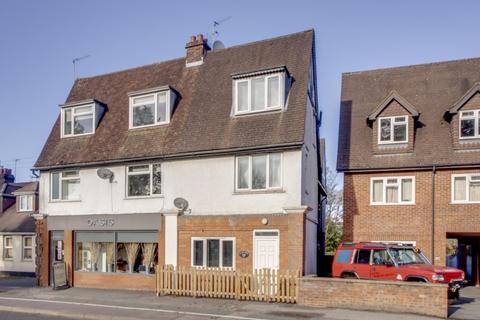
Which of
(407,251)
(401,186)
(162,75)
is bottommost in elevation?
(407,251)

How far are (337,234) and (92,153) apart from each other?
75.2ft

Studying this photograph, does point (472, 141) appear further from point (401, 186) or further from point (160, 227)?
point (160, 227)

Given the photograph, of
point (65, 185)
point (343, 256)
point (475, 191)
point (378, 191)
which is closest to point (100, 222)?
point (65, 185)

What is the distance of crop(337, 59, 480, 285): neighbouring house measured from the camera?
1934 cm

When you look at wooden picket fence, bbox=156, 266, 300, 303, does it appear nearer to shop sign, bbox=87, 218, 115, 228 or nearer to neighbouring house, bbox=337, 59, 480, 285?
shop sign, bbox=87, 218, 115, 228

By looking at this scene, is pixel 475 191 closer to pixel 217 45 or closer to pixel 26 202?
pixel 217 45

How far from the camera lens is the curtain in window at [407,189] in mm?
20036

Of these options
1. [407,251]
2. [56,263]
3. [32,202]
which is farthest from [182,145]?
[32,202]

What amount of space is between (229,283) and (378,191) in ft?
27.3

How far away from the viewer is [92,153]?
67.3 ft

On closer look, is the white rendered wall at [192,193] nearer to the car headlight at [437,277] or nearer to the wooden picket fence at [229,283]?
the wooden picket fence at [229,283]

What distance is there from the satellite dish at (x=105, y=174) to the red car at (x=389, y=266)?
9858mm

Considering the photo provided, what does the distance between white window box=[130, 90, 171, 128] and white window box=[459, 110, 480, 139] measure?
12.4 meters

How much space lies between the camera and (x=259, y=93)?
1823cm
